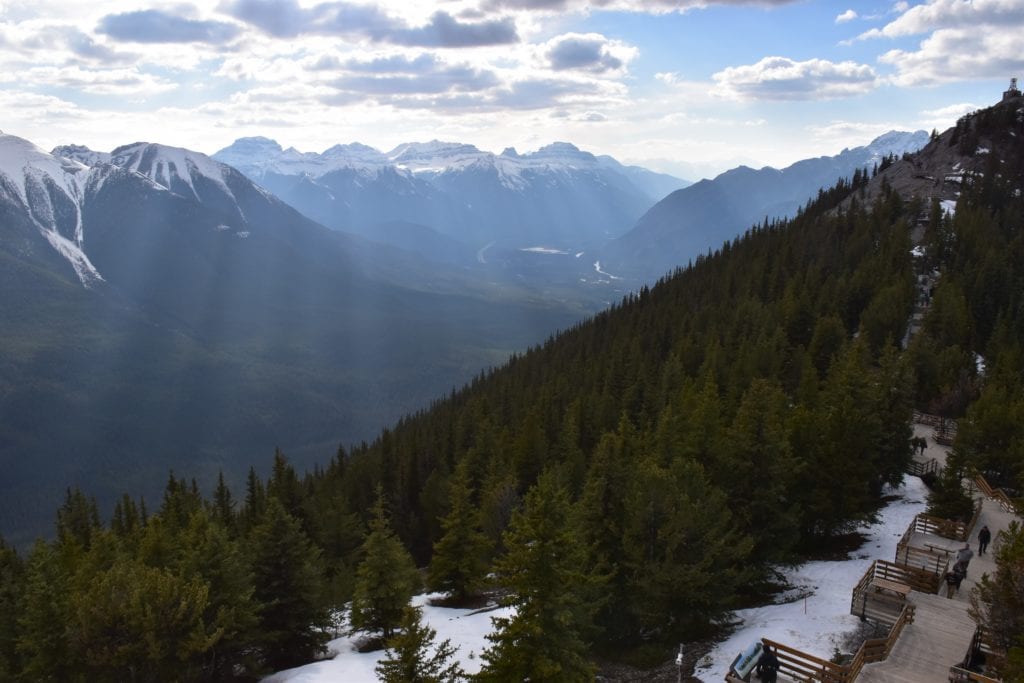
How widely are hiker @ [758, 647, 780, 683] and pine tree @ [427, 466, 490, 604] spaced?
80.5 feet

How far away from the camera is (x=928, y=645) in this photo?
24.8 meters

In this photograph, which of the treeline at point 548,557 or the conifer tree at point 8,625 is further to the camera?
the conifer tree at point 8,625

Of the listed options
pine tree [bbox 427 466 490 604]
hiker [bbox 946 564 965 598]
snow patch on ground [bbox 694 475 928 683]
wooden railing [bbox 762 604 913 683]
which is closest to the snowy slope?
snow patch on ground [bbox 694 475 928 683]

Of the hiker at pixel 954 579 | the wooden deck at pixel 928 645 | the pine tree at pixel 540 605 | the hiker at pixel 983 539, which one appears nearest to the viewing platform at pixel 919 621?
the wooden deck at pixel 928 645

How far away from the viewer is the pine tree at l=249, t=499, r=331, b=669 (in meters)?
38.3

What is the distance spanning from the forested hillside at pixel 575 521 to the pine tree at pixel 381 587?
0.37 feet

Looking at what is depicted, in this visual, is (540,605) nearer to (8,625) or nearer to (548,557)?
(548,557)

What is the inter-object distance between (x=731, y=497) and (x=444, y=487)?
39.0m

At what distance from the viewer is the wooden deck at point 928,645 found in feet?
74.8

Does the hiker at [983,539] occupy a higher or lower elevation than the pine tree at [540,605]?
lower

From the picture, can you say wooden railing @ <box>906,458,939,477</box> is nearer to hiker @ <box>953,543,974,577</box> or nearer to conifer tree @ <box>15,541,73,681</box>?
hiker @ <box>953,543,974,577</box>

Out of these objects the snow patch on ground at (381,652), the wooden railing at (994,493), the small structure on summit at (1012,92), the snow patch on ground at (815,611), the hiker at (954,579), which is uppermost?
the small structure on summit at (1012,92)

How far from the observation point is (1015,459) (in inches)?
1736

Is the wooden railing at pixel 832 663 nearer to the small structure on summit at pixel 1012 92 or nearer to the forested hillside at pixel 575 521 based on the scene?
the forested hillside at pixel 575 521
